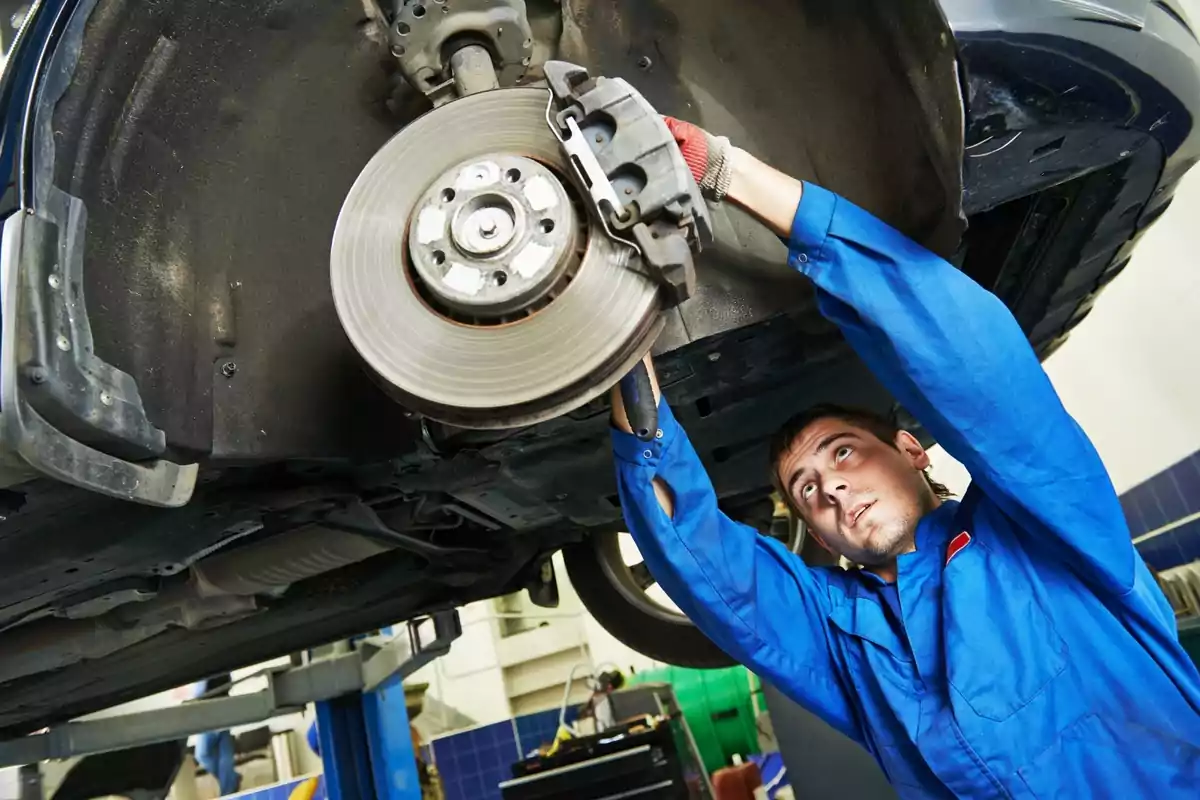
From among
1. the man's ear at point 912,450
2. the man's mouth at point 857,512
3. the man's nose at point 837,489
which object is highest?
the man's ear at point 912,450

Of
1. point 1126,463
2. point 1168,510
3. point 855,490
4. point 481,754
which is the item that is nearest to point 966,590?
point 855,490

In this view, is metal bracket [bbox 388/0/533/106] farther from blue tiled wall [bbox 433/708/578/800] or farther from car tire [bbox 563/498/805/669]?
blue tiled wall [bbox 433/708/578/800]

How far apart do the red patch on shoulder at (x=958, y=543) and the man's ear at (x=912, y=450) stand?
6.0 inches

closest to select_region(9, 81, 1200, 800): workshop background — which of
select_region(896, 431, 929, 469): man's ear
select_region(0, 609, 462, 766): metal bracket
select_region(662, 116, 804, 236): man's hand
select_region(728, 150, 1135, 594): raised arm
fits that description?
select_region(0, 609, 462, 766): metal bracket

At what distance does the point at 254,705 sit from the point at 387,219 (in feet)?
5.40

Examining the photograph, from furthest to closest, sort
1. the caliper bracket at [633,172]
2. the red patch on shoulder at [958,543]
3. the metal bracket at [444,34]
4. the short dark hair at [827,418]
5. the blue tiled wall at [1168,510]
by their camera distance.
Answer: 1. the blue tiled wall at [1168,510]
2. the short dark hair at [827,418]
3. the red patch on shoulder at [958,543]
4. the metal bracket at [444,34]
5. the caliper bracket at [633,172]

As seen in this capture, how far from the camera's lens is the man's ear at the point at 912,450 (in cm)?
103

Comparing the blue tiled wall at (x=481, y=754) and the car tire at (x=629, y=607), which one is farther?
the blue tiled wall at (x=481, y=754)

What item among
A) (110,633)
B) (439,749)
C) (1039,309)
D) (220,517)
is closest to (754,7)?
(1039,309)

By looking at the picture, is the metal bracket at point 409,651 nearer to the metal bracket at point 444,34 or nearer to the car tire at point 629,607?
the car tire at point 629,607

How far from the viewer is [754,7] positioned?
0.78m

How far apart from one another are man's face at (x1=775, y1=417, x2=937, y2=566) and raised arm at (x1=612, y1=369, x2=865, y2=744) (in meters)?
0.07

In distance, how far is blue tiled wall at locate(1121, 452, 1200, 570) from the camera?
77.5 inches

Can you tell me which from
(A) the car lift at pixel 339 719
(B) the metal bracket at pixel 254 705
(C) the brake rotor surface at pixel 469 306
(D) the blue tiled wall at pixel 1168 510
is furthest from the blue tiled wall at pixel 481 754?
(C) the brake rotor surface at pixel 469 306
